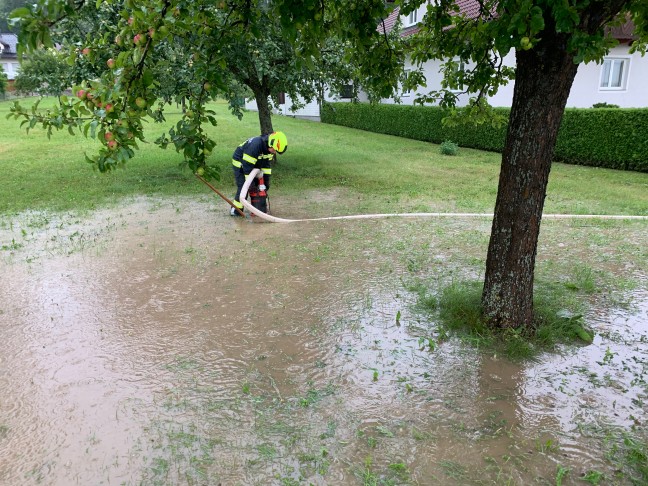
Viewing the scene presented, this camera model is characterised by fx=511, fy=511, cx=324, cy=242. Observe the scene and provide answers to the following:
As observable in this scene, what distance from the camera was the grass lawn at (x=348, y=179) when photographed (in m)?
9.82

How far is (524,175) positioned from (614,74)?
638 inches

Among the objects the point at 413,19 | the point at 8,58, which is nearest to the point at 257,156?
the point at 413,19

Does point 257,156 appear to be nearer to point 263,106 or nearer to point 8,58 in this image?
point 263,106

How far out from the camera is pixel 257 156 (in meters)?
8.52

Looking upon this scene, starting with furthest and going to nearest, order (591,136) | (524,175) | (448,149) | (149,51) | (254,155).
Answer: (448,149), (591,136), (254,155), (524,175), (149,51)

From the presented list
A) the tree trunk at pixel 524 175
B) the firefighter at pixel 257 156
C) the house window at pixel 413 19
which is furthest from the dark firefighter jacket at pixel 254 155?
the house window at pixel 413 19

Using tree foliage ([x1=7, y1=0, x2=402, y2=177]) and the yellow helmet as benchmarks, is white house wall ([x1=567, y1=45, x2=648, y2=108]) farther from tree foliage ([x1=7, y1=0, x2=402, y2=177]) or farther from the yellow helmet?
tree foliage ([x1=7, y1=0, x2=402, y2=177])

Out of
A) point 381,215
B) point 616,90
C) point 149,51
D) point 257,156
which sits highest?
point 616,90

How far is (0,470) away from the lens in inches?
118

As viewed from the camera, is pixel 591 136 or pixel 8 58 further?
pixel 8 58

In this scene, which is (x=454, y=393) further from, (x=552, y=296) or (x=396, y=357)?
(x=552, y=296)

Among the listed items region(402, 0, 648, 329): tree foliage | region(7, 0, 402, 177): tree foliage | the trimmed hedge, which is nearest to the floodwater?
region(402, 0, 648, 329): tree foliage

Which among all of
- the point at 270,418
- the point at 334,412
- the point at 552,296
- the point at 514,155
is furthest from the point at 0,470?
the point at 552,296

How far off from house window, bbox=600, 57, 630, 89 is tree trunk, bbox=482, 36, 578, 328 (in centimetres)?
1580
